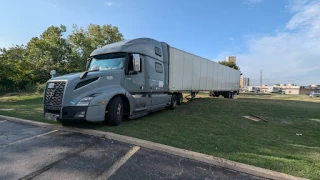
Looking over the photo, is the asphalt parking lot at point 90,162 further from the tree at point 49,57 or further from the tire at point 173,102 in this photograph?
the tree at point 49,57

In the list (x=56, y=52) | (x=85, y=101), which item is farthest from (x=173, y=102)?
(x=56, y=52)

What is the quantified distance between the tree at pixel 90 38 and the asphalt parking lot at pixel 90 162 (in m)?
28.8

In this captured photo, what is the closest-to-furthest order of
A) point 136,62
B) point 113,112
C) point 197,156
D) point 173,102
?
point 197,156 < point 113,112 < point 136,62 < point 173,102

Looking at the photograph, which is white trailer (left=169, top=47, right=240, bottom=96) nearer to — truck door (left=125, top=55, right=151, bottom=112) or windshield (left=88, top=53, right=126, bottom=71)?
truck door (left=125, top=55, right=151, bottom=112)

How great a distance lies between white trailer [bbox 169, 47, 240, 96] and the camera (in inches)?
431

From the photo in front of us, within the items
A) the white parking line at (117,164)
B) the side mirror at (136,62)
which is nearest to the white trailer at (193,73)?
the side mirror at (136,62)

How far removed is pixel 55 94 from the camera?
5750mm

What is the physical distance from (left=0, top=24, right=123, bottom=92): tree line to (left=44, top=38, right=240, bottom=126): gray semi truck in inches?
969

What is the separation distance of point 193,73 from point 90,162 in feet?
35.4

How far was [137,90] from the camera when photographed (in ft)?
24.6

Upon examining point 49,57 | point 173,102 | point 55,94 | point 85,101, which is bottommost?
point 173,102

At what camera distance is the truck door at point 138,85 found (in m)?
6.97

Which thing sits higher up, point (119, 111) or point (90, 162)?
point (119, 111)

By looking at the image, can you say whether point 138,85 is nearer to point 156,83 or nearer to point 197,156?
point 156,83
